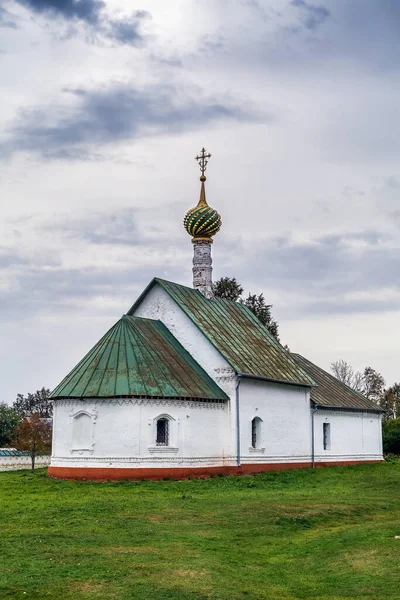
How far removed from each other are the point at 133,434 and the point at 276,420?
781 centimetres

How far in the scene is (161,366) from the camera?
1086 inches

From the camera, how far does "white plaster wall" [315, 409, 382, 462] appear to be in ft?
114

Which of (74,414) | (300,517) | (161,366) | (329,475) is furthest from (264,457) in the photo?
(300,517)

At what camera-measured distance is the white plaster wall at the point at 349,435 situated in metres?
34.7

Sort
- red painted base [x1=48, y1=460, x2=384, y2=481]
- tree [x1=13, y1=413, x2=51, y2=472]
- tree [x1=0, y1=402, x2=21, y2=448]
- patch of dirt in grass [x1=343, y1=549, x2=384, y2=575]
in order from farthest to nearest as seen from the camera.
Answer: tree [x1=0, y1=402, x2=21, y2=448]
tree [x1=13, y1=413, x2=51, y2=472]
red painted base [x1=48, y1=460, x2=384, y2=481]
patch of dirt in grass [x1=343, y1=549, x2=384, y2=575]

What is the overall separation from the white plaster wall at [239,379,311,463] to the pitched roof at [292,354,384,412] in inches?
68.2

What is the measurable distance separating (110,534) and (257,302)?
35805 mm

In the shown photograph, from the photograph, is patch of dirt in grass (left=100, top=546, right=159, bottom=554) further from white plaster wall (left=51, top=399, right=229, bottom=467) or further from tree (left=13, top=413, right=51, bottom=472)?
tree (left=13, top=413, right=51, bottom=472)

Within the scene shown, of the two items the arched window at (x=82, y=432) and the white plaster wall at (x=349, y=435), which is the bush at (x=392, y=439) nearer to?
the white plaster wall at (x=349, y=435)

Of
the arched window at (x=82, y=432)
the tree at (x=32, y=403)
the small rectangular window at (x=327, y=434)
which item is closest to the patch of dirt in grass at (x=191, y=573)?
the arched window at (x=82, y=432)

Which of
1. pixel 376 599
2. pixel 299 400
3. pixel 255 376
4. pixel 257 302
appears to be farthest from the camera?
pixel 257 302

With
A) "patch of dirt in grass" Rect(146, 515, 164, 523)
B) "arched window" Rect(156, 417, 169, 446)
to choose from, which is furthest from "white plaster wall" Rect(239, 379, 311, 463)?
"patch of dirt in grass" Rect(146, 515, 164, 523)

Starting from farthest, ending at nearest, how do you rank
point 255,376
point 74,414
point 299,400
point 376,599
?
point 299,400 < point 255,376 < point 74,414 < point 376,599

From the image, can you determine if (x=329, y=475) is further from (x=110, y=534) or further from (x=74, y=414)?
(x=110, y=534)
